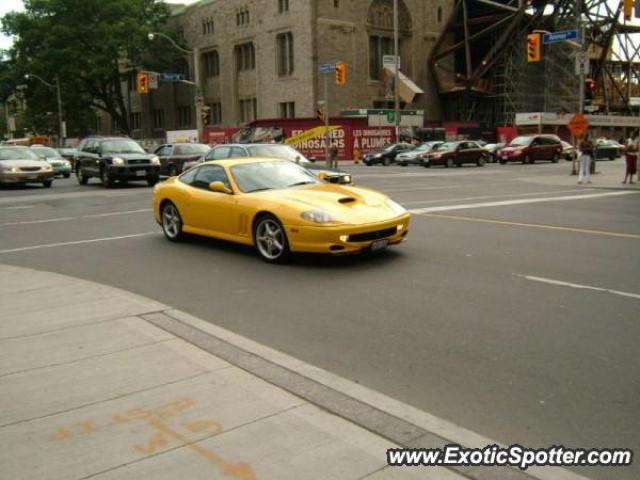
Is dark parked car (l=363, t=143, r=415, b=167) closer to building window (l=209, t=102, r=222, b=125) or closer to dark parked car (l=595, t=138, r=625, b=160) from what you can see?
dark parked car (l=595, t=138, r=625, b=160)

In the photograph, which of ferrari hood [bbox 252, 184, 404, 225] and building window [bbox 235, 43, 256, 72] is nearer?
ferrari hood [bbox 252, 184, 404, 225]

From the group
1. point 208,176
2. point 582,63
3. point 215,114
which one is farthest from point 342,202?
point 215,114

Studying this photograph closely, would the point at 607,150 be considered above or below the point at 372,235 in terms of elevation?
below

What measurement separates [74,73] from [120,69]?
1090cm

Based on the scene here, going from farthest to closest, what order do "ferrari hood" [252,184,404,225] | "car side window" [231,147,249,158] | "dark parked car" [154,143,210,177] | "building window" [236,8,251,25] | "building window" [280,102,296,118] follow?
"building window" [236,8,251,25] < "building window" [280,102,296,118] < "dark parked car" [154,143,210,177] < "car side window" [231,147,249,158] < "ferrari hood" [252,184,404,225]

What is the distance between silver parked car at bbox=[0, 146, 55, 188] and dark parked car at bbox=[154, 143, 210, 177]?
14.0 ft

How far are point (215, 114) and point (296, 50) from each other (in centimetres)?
1369

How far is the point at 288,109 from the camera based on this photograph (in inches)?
2231

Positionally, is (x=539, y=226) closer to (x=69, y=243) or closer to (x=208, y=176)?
(x=208, y=176)

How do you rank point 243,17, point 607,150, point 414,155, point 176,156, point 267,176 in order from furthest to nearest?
point 243,17 < point 607,150 < point 414,155 < point 176,156 < point 267,176

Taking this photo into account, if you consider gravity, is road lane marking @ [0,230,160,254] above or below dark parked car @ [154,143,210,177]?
below

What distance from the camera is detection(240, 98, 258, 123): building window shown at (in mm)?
60156

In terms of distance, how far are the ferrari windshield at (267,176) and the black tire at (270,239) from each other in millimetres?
698

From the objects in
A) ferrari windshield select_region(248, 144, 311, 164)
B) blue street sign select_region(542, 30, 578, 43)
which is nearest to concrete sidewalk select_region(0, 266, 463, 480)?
ferrari windshield select_region(248, 144, 311, 164)
